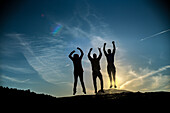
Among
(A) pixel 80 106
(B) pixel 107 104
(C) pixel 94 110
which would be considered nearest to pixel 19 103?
(A) pixel 80 106

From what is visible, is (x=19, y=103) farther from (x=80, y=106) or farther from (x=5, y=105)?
(x=80, y=106)

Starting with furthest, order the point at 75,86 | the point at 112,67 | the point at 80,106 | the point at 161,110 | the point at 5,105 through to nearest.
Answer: the point at 112,67 → the point at 75,86 → the point at 80,106 → the point at 5,105 → the point at 161,110

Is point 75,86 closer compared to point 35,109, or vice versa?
point 35,109

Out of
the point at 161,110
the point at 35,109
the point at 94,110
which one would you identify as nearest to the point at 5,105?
the point at 35,109

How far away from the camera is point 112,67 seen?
1136cm

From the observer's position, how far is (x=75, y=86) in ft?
33.1

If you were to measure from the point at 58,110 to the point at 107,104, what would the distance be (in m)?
2.07

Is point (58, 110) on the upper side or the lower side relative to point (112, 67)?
lower

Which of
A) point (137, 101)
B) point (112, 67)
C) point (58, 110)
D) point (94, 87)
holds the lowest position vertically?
point (58, 110)

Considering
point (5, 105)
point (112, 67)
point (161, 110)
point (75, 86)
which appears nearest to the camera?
point (161, 110)

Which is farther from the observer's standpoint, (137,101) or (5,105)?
(137,101)

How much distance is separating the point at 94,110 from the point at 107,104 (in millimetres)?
743

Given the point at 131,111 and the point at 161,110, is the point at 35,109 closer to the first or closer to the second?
the point at 131,111

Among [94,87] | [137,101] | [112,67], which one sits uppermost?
[112,67]
